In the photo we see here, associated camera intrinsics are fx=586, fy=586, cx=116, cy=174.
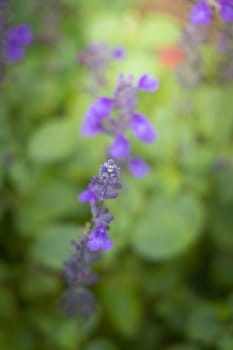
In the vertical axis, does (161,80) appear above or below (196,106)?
above

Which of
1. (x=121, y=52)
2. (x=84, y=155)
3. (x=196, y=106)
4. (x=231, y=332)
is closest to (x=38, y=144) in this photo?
(x=84, y=155)

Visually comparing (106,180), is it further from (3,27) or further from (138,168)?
(3,27)

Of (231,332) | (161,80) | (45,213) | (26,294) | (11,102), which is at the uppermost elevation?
(161,80)

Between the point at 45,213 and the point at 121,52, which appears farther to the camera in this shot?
the point at 45,213

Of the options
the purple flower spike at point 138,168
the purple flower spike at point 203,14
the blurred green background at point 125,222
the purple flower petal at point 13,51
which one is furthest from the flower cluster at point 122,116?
the purple flower petal at point 13,51

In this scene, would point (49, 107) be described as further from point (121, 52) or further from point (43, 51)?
point (121, 52)

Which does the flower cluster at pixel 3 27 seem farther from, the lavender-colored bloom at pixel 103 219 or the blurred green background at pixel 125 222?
the lavender-colored bloom at pixel 103 219

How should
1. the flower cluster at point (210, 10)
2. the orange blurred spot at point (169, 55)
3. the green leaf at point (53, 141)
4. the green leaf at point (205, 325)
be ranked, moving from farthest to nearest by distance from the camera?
the orange blurred spot at point (169, 55)
the green leaf at point (53, 141)
the green leaf at point (205, 325)
the flower cluster at point (210, 10)
